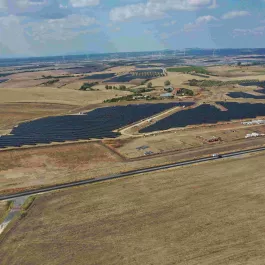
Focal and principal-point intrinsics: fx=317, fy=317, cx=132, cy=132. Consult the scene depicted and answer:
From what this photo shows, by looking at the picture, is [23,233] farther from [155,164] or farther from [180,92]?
[180,92]

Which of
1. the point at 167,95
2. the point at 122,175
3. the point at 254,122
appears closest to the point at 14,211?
the point at 122,175

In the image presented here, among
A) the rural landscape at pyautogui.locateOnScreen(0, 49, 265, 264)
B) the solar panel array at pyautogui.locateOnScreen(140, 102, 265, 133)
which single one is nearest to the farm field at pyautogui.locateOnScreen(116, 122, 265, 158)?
the rural landscape at pyautogui.locateOnScreen(0, 49, 265, 264)

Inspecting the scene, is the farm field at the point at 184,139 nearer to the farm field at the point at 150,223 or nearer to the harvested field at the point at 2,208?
the farm field at the point at 150,223

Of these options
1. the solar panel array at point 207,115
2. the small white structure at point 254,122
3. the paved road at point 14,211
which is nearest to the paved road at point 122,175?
the paved road at point 14,211

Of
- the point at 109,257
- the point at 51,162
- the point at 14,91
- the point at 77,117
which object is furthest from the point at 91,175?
the point at 14,91

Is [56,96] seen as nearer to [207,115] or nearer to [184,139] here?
[207,115]

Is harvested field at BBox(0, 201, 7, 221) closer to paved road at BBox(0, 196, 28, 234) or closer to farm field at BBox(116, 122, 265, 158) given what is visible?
paved road at BBox(0, 196, 28, 234)
